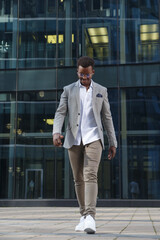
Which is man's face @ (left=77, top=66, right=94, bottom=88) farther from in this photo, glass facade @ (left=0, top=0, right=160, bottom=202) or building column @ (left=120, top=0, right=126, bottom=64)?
building column @ (left=120, top=0, right=126, bottom=64)

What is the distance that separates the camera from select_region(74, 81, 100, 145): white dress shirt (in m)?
4.39

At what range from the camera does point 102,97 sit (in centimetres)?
460

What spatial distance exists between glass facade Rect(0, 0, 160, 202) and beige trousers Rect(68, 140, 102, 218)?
8953 mm

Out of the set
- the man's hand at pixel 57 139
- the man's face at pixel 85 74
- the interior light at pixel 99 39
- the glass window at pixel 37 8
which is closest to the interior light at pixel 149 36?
the interior light at pixel 99 39

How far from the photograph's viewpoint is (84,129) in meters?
→ 4.45

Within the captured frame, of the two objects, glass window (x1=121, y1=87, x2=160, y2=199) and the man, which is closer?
the man

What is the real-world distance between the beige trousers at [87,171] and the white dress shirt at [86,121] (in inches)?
2.8

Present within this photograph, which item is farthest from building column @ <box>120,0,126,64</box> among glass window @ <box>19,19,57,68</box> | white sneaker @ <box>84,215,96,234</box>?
white sneaker @ <box>84,215,96,234</box>

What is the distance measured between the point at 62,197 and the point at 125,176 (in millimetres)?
2380

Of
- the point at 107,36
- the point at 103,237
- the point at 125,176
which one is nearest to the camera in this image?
the point at 103,237

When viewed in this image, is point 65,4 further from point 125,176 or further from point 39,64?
point 125,176

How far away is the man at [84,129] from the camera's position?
4.32 m

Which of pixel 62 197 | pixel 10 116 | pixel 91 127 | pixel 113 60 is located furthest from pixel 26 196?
pixel 91 127

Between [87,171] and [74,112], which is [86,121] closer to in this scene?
[74,112]
